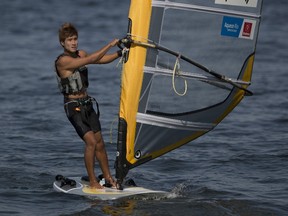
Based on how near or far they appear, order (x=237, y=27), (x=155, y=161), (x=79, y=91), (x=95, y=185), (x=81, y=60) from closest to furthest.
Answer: (x=81, y=60) < (x=79, y=91) < (x=237, y=27) < (x=95, y=185) < (x=155, y=161)

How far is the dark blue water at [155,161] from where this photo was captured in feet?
27.8

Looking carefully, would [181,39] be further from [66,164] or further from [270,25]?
[270,25]

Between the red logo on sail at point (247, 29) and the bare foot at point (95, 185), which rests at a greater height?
the red logo on sail at point (247, 29)

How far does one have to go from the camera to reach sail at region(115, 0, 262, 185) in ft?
26.7

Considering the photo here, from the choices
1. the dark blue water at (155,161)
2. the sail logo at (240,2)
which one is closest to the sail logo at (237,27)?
the sail logo at (240,2)

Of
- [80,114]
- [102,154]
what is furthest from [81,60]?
[102,154]

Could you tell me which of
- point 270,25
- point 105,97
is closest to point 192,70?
point 105,97

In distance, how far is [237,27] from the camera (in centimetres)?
837

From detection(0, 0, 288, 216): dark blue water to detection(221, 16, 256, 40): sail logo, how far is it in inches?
73.0

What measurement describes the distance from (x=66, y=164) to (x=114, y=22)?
1592 cm

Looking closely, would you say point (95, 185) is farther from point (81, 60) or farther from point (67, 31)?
point (67, 31)

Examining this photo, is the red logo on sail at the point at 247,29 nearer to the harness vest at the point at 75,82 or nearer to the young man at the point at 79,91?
the young man at the point at 79,91

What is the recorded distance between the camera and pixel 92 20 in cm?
2641

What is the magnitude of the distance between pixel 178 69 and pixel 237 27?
788 millimetres
